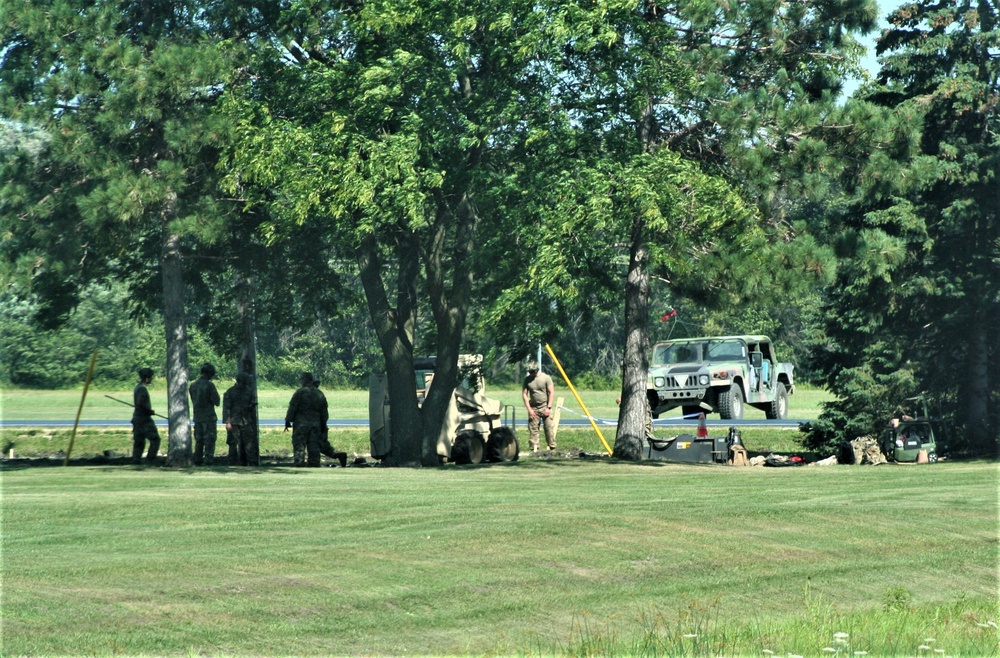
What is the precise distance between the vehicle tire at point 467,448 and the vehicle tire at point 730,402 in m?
7.62

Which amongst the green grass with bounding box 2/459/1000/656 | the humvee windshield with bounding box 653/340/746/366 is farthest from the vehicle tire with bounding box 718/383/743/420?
the green grass with bounding box 2/459/1000/656

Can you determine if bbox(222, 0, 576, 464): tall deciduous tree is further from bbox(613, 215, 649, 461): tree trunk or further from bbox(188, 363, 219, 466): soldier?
bbox(613, 215, 649, 461): tree trunk

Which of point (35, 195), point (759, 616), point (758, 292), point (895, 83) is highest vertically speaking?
point (895, 83)

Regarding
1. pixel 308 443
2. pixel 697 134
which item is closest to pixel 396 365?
pixel 308 443

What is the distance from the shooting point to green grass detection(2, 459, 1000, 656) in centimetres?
966

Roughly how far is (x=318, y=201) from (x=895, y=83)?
1527cm

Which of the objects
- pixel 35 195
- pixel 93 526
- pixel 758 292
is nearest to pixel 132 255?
pixel 35 195

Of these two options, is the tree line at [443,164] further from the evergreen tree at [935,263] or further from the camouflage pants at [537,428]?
the camouflage pants at [537,428]

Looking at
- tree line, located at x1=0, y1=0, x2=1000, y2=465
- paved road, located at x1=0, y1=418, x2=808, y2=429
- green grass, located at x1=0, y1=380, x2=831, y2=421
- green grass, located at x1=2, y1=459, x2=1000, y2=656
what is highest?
tree line, located at x1=0, y1=0, x2=1000, y2=465

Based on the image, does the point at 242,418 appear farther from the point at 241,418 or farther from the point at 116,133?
the point at 116,133

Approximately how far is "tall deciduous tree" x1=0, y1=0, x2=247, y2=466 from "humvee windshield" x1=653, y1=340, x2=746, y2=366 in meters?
12.7

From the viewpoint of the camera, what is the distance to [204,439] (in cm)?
2598

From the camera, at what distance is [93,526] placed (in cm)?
1380

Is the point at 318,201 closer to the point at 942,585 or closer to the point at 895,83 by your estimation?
the point at 942,585
